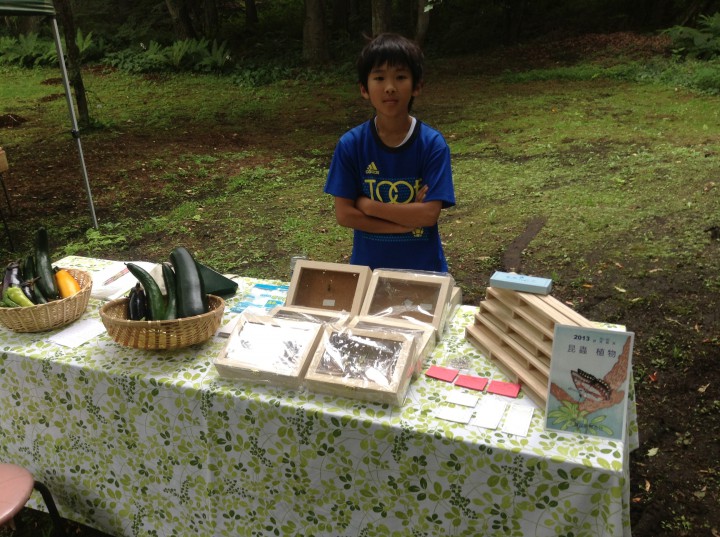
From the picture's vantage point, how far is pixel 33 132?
10.2 meters

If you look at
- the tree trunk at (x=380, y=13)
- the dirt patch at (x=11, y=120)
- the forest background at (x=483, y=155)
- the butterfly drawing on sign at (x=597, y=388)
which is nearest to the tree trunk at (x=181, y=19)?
the forest background at (x=483, y=155)

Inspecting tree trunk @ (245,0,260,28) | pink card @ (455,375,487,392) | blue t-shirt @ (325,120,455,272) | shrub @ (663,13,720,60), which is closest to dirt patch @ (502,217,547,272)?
blue t-shirt @ (325,120,455,272)

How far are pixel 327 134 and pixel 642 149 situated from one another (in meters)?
4.79

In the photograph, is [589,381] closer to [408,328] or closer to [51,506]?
[408,328]

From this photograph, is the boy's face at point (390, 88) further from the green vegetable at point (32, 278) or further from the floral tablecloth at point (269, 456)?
the green vegetable at point (32, 278)

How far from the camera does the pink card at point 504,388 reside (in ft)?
5.99

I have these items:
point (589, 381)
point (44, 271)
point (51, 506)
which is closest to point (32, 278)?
point (44, 271)

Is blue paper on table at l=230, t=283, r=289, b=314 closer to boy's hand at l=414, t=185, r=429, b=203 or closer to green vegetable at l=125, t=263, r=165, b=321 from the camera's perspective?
green vegetable at l=125, t=263, r=165, b=321

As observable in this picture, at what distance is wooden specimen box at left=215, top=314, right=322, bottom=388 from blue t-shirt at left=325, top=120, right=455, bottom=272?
711 millimetres

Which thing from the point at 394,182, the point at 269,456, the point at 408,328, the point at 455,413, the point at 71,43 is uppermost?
the point at 71,43

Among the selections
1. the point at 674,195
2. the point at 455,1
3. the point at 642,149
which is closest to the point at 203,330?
the point at 674,195

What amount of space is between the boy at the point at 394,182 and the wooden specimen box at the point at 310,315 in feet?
1.65

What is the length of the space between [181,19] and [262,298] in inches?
606

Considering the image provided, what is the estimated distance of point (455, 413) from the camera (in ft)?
5.76
